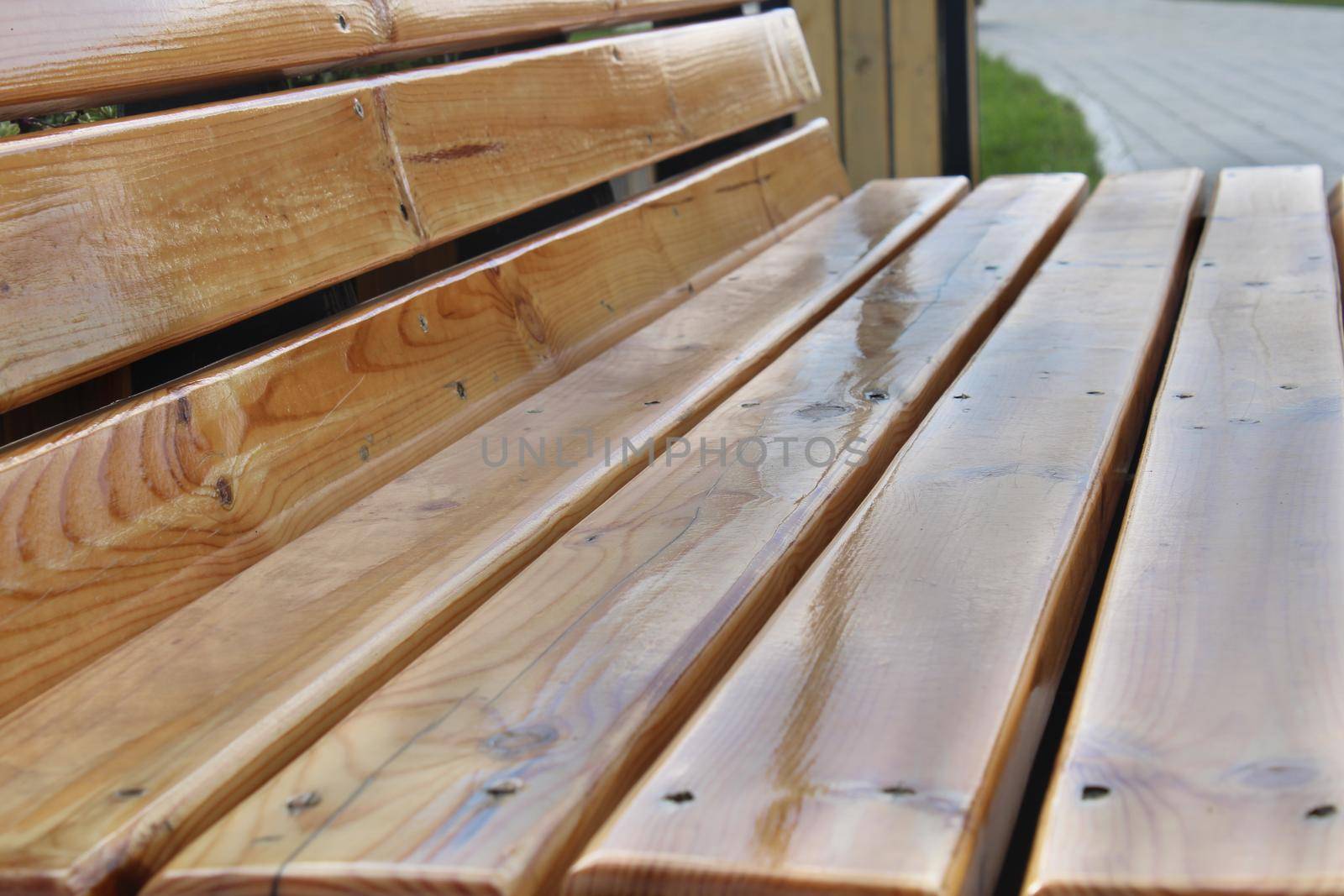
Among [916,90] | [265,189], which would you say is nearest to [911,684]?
[265,189]

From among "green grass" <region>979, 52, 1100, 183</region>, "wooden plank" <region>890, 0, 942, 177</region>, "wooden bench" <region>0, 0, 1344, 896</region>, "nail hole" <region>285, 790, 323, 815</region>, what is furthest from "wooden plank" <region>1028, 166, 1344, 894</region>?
"green grass" <region>979, 52, 1100, 183</region>

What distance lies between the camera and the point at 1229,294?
1904 millimetres

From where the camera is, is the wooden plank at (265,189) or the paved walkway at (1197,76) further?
the paved walkway at (1197,76)

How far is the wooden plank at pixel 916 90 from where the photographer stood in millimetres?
4500

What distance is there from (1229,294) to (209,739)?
1464mm

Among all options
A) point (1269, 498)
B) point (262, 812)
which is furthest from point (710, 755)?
point (1269, 498)

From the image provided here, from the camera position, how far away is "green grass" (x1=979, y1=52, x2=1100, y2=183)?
6289mm

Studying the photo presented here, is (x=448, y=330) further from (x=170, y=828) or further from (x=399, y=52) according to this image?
(x=170, y=828)

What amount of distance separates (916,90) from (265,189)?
3.51 meters

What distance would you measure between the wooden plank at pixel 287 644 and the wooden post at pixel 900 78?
10.0 ft

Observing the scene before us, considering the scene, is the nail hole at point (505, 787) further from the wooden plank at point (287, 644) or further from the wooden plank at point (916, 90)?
the wooden plank at point (916, 90)

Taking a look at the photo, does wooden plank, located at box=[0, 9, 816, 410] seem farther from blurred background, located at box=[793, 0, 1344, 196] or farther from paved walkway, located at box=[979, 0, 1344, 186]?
paved walkway, located at box=[979, 0, 1344, 186]

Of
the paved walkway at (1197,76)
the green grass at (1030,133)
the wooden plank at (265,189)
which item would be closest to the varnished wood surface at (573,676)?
the wooden plank at (265,189)

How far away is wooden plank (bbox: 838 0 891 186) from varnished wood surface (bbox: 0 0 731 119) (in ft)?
9.65
